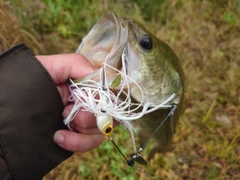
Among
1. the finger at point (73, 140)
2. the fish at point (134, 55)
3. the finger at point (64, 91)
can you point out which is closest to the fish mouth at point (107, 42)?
the fish at point (134, 55)

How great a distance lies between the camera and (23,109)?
1351 mm

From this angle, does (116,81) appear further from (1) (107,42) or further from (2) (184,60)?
(2) (184,60)

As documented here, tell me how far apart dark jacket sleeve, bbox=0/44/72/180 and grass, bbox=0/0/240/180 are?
3.65 feet

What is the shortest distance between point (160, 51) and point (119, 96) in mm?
283

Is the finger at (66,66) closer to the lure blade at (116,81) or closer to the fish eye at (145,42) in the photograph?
the lure blade at (116,81)

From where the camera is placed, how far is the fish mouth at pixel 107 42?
1.34m

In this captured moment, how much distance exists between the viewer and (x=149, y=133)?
6.00 feet

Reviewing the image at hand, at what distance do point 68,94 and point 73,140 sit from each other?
21cm

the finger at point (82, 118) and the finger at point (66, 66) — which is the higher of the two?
the finger at point (66, 66)

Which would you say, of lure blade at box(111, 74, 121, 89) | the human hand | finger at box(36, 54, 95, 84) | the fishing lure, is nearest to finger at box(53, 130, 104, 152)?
the human hand

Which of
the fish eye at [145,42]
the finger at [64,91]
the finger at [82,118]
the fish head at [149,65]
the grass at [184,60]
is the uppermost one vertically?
the fish eye at [145,42]

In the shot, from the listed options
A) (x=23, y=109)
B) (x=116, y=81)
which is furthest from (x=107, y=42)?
(x=23, y=109)

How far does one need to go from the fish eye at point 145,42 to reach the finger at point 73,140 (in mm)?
483

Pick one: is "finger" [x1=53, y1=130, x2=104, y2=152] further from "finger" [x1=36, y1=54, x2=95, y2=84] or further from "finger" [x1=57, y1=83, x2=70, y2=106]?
"finger" [x1=36, y1=54, x2=95, y2=84]
